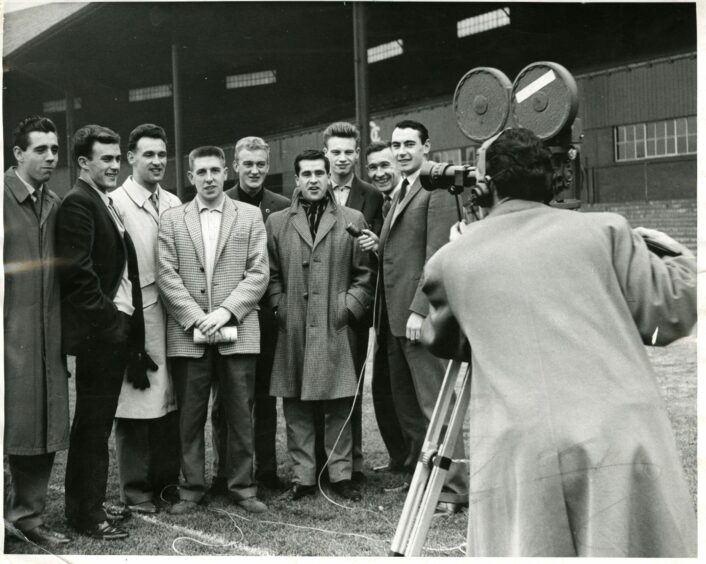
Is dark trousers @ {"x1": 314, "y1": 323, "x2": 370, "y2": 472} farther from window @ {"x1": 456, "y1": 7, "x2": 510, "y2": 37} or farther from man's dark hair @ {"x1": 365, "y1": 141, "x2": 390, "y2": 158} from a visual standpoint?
window @ {"x1": 456, "y1": 7, "x2": 510, "y2": 37}

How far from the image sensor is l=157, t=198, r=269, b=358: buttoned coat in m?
3.91

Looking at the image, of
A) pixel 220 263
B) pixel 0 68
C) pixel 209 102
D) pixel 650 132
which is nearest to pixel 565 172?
pixel 220 263

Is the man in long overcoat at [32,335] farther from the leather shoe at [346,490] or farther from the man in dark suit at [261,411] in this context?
the leather shoe at [346,490]

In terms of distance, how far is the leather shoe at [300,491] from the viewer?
408 cm

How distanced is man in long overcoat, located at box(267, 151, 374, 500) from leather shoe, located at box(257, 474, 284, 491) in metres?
0.22

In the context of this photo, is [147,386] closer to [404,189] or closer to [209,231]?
[209,231]

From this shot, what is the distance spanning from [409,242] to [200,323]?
1.17 m

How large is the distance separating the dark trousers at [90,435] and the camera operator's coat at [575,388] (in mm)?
2004

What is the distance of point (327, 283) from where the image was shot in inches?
165

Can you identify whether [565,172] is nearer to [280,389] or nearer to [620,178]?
[280,389]

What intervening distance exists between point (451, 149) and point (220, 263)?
7.72 metres

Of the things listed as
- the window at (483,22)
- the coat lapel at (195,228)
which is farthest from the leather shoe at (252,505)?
the window at (483,22)

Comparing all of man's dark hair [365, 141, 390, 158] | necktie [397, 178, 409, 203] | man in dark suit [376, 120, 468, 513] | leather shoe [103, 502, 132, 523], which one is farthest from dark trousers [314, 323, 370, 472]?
man's dark hair [365, 141, 390, 158]

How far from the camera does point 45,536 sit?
10.8 ft
